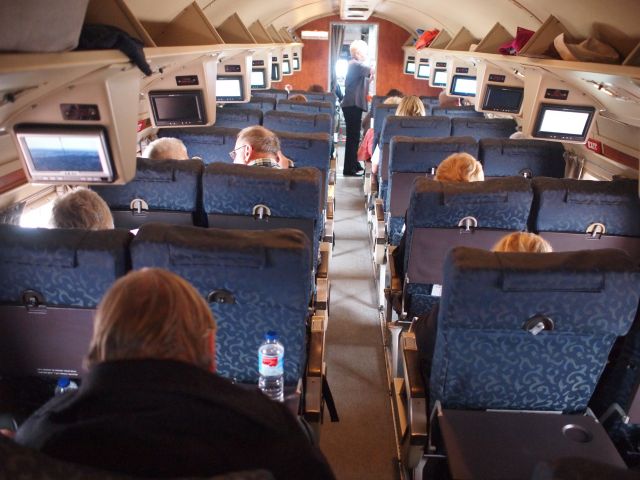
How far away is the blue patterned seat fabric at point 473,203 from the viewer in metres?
2.68

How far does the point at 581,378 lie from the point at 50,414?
1.79 m

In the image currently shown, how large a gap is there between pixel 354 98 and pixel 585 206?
6.11 metres

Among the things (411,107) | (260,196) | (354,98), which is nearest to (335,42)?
(354,98)

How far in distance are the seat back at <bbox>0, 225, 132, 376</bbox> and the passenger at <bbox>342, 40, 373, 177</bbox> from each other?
6955 mm

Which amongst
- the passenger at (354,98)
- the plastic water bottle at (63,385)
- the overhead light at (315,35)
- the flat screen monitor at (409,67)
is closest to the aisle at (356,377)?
the plastic water bottle at (63,385)

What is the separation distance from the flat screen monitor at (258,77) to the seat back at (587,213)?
20.3 ft

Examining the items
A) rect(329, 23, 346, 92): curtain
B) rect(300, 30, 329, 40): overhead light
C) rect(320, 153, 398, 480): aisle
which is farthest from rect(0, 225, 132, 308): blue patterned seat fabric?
rect(329, 23, 346, 92): curtain

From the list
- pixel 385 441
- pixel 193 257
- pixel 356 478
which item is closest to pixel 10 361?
Result: pixel 193 257

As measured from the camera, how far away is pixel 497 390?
6.42 ft

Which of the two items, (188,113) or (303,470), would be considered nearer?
(303,470)

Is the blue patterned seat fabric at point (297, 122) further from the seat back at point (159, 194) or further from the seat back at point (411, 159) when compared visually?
the seat back at point (159, 194)

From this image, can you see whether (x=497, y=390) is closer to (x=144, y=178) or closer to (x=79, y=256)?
(x=79, y=256)

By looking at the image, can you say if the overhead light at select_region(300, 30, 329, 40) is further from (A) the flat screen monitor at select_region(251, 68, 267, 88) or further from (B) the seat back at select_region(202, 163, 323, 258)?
(B) the seat back at select_region(202, 163, 323, 258)

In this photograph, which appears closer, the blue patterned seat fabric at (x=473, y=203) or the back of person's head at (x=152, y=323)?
the back of person's head at (x=152, y=323)
